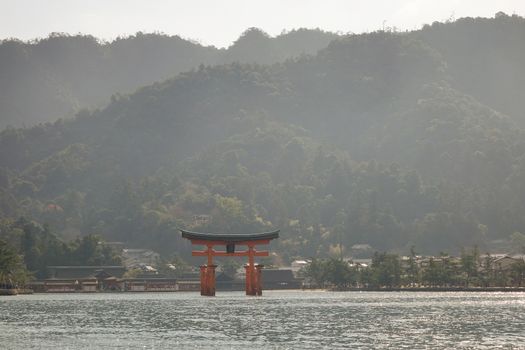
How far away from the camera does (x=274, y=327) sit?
57.7m

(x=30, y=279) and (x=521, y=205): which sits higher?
(x=521, y=205)

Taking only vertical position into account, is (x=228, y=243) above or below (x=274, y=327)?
above

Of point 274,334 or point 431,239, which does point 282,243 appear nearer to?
point 431,239

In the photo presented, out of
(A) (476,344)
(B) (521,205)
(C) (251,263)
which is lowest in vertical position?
(A) (476,344)

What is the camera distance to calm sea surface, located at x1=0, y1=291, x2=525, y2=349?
4759 cm

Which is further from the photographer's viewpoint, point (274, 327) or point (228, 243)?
point (228, 243)

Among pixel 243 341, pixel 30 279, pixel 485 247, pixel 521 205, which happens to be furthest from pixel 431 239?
pixel 243 341

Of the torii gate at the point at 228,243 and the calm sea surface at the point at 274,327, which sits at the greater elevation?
the torii gate at the point at 228,243

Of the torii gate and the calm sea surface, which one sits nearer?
the calm sea surface

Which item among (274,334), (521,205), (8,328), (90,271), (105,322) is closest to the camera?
(274,334)

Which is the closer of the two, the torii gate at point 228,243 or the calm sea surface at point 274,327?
the calm sea surface at point 274,327

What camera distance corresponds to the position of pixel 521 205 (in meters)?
197

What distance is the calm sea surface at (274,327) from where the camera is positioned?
47.6 meters

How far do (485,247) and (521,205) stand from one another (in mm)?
18091
